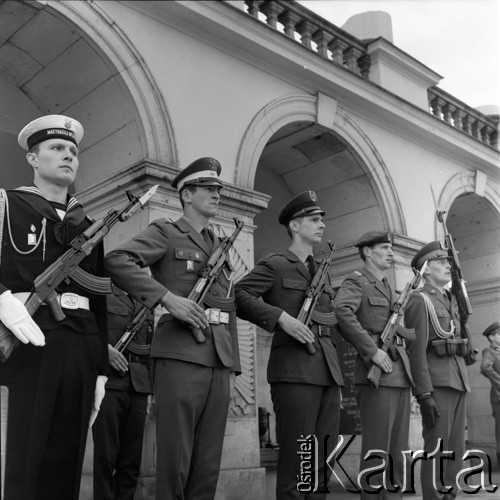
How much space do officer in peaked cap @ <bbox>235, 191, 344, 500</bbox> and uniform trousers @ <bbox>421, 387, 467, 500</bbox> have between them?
3.67ft

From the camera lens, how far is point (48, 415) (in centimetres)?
272

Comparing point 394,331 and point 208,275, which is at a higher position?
point 394,331

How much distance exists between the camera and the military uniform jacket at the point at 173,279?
3422 mm

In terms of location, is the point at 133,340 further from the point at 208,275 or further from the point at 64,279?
the point at 64,279

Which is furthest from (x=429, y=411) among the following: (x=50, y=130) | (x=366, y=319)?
(x=50, y=130)

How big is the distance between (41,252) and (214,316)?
103 centimetres

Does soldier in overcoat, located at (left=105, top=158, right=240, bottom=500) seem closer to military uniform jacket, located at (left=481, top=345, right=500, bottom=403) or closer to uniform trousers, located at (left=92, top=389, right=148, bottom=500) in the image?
uniform trousers, located at (left=92, top=389, right=148, bottom=500)

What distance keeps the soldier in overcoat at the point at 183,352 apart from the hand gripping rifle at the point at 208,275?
0.04 metres

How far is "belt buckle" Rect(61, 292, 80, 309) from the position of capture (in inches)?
114

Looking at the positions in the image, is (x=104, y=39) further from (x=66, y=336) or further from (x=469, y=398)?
(x=469, y=398)

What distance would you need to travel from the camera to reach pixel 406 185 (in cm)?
873

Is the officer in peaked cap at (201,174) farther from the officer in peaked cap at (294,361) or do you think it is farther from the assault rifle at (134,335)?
the assault rifle at (134,335)

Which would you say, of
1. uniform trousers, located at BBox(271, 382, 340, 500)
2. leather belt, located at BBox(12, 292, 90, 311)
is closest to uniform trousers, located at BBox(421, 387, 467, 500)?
uniform trousers, located at BBox(271, 382, 340, 500)

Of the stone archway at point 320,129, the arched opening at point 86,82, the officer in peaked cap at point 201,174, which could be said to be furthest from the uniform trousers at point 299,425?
the stone archway at point 320,129
